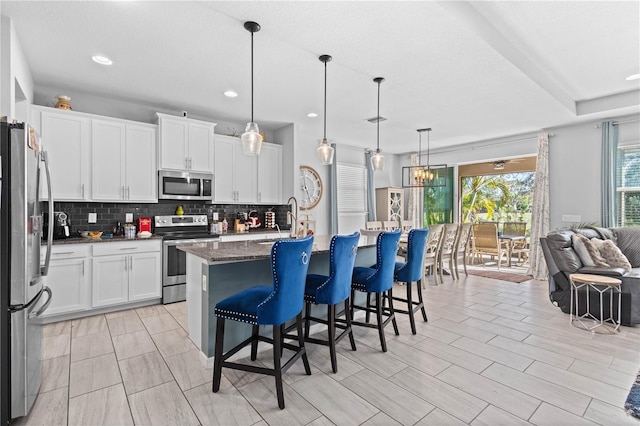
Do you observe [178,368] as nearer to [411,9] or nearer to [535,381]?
[535,381]

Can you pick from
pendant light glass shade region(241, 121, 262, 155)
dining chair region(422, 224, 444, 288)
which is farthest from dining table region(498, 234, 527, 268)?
pendant light glass shade region(241, 121, 262, 155)

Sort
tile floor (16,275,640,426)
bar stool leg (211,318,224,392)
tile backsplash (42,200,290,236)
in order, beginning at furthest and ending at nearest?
tile backsplash (42,200,290,236)
bar stool leg (211,318,224,392)
tile floor (16,275,640,426)

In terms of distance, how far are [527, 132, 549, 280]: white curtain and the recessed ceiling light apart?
657 centimetres

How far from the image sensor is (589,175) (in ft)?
17.6

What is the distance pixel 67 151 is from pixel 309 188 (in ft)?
12.6

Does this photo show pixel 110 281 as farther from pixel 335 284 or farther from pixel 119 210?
pixel 335 284

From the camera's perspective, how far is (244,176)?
17.4 ft

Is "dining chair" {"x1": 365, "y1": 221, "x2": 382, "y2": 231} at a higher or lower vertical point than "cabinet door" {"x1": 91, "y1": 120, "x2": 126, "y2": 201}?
lower

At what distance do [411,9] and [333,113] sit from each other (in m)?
2.59

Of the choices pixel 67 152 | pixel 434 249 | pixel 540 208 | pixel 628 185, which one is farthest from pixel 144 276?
pixel 628 185

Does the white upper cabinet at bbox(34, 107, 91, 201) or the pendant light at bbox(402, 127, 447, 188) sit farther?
the pendant light at bbox(402, 127, 447, 188)

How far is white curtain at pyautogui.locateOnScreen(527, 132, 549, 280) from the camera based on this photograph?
577cm

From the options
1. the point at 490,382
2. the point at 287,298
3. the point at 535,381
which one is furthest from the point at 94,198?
the point at 535,381

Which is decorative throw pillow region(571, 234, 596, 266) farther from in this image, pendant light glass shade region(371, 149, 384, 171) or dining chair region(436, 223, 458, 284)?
pendant light glass shade region(371, 149, 384, 171)
